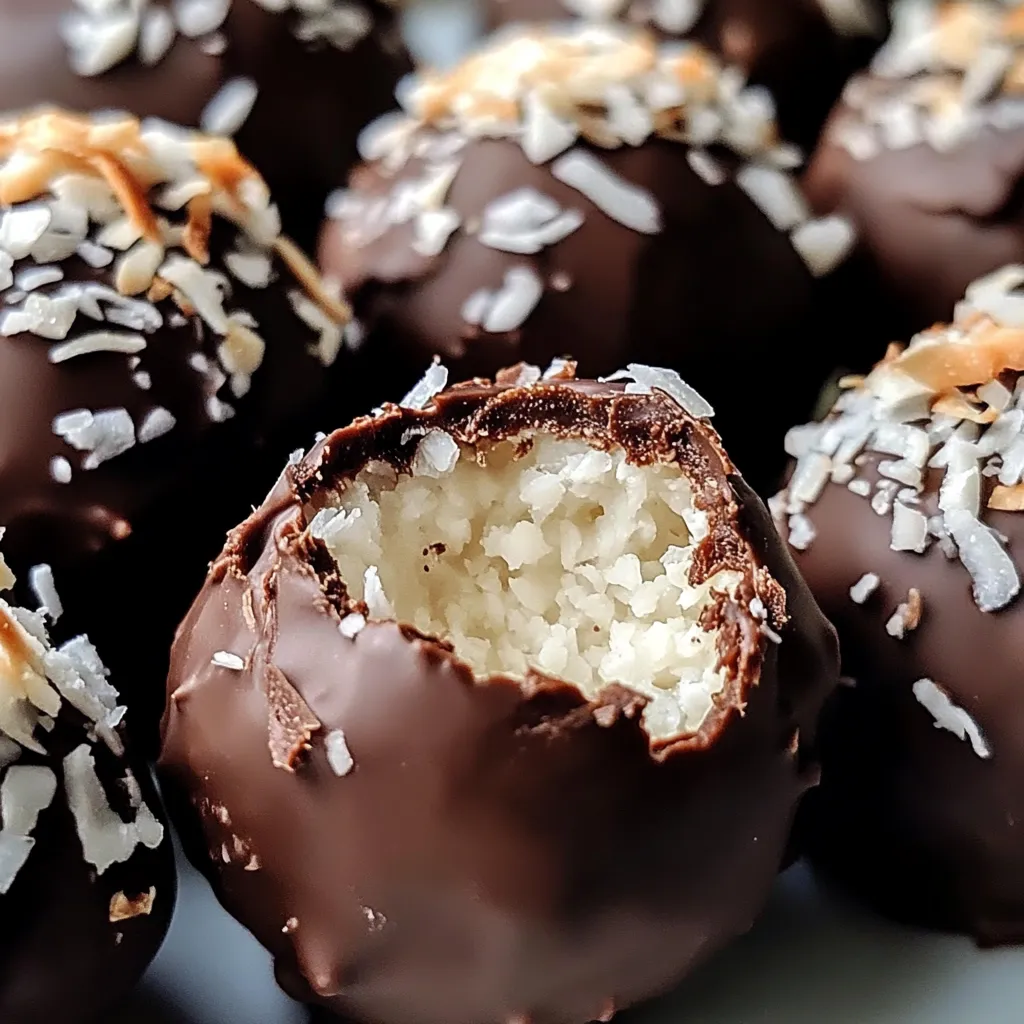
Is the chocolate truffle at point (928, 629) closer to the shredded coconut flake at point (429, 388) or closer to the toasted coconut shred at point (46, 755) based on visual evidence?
the shredded coconut flake at point (429, 388)

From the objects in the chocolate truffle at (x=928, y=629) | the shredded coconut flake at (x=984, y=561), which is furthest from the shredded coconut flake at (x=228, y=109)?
the shredded coconut flake at (x=984, y=561)

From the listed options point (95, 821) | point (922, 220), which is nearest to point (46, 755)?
point (95, 821)

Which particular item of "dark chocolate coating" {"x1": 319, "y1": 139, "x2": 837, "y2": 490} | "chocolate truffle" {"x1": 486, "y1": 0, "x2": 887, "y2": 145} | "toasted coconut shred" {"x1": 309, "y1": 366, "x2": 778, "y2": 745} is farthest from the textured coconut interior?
"chocolate truffle" {"x1": 486, "y1": 0, "x2": 887, "y2": 145}

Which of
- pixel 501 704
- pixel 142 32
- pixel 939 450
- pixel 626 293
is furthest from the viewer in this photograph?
pixel 142 32

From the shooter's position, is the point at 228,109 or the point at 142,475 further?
the point at 228,109

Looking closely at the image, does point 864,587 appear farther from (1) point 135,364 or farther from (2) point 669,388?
(1) point 135,364

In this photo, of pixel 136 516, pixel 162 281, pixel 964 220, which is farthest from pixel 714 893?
pixel 964 220

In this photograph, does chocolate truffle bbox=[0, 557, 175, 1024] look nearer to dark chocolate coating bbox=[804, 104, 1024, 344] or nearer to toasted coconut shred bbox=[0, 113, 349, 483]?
toasted coconut shred bbox=[0, 113, 349, 483]
